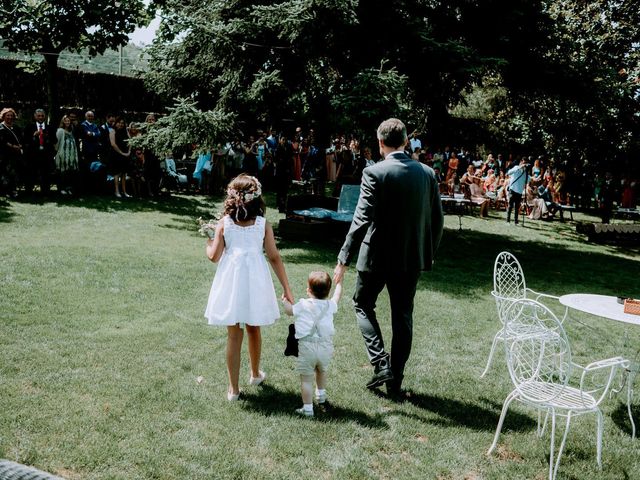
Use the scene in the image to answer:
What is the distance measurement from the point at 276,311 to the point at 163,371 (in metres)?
1.25

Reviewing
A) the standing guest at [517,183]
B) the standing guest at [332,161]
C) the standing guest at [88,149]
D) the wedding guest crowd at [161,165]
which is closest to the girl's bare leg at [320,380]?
the wedding guest crowd at [161,165]

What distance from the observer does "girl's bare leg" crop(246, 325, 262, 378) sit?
4566mm

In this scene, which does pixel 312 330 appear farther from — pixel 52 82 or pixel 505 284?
pixel 52 82

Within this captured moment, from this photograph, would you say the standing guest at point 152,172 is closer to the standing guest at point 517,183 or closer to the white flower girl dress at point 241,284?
the standing guest at point 517,183

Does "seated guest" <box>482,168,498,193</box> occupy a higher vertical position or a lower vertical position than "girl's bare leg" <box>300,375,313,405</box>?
higher

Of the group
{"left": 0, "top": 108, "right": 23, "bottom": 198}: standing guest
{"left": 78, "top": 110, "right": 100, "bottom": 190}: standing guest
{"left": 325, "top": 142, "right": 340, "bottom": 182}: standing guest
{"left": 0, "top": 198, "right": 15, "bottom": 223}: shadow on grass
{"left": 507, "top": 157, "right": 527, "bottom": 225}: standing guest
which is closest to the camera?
{"left": 0, "top": 198, "right": 15, "bottom": 223}: shadow on grass

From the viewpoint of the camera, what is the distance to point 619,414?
4.76 metres

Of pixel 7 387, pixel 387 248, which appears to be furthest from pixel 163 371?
pixel 387 248

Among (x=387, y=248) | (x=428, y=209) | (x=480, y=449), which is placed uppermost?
(x=428, y=209)

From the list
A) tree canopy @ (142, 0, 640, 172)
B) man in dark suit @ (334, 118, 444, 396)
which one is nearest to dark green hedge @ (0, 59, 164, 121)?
tree canopy @ (142, 0, 640, 172)

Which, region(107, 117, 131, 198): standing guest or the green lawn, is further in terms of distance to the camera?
region(107, 117, 131, 198): standing guest

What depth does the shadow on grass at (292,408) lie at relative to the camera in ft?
14.1

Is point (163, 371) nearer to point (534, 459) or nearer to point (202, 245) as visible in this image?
point (534, 459)

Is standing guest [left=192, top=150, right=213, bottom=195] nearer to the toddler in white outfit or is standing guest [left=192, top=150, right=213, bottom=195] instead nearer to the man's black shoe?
the man's black shoe
